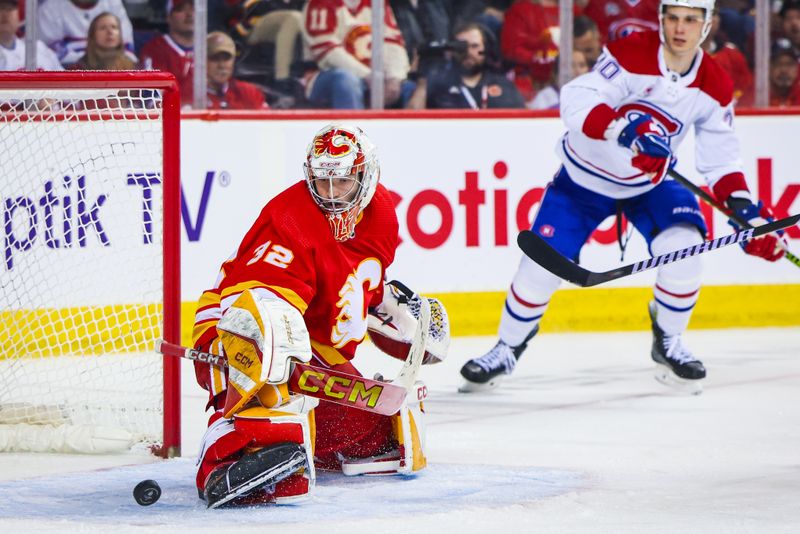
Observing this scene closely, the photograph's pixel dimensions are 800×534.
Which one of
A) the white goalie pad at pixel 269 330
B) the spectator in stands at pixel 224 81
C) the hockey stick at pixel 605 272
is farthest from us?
the spectator in stands at pixel 224 81

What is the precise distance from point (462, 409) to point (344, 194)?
1.40 m

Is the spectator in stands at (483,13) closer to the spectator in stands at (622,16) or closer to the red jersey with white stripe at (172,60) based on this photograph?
the spectator in stands at (622,16)

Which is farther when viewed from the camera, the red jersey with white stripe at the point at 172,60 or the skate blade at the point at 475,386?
the red jersey with white stripe at the point at 172,60

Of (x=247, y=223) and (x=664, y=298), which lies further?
(x=247, y=223)

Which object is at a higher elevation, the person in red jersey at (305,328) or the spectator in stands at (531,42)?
the spectator in stands at (531,42)

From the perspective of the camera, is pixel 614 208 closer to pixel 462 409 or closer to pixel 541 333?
pixel 462 409

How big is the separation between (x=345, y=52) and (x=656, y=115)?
1512 millimetres

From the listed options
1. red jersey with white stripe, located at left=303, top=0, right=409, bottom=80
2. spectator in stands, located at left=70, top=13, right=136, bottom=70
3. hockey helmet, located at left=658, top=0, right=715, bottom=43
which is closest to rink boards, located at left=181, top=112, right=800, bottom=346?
red jersey with white stripe, located at left=303, top=0, right=409, bottom=80

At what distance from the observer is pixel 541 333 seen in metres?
5.78

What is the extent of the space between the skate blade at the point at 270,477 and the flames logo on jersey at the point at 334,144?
2.03ft

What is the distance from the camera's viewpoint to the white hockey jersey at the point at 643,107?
14.7 ft

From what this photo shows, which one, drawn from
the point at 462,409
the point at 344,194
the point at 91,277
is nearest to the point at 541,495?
the point at 344,194

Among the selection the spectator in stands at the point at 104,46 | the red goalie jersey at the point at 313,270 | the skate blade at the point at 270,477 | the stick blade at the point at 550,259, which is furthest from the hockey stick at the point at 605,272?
the spectator in stands at the point at 104,46

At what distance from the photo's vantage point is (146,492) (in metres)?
2.91
